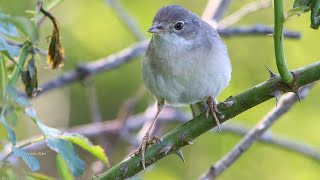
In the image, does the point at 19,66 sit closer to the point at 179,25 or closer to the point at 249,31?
the point at 179,25

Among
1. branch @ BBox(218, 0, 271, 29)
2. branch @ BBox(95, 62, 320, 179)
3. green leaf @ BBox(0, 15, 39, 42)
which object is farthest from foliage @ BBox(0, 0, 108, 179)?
branch @ BBox(218, 0, 271, 29)

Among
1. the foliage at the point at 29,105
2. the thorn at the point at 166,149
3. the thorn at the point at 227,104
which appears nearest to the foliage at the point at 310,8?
the thorn at the point at 227,104

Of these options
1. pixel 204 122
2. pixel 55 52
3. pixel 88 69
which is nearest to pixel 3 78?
pixel 55 52

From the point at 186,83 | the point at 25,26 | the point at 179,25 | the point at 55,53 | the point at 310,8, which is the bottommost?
the point at 186,83

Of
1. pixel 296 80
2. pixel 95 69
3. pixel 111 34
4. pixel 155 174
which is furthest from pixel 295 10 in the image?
pixel 111 34

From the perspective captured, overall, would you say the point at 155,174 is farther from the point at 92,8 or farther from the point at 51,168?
the point at 92,8

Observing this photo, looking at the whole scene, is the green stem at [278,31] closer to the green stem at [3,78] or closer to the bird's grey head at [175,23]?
the green stem at [3,78]

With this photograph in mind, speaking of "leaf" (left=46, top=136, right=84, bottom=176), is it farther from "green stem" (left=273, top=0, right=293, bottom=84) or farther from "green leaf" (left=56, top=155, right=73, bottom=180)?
"green stem" (left=273, top=0, right=293, bottom=84)
